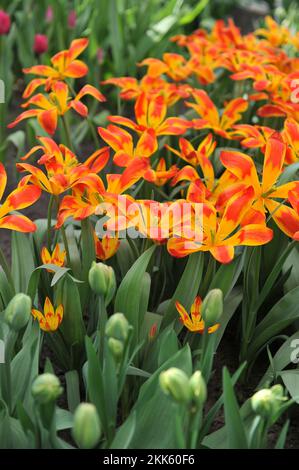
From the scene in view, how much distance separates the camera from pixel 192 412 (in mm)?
986

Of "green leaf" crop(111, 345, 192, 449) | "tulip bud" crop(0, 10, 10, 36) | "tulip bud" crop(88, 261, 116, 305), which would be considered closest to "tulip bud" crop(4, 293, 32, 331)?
"tulip bud" crop(88, 261, 116, 305)

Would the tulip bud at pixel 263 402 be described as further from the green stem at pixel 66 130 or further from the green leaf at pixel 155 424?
the green stem at pixel 66 130

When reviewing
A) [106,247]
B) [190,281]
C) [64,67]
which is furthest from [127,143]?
[64,67]

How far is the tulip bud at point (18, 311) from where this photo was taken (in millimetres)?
1050

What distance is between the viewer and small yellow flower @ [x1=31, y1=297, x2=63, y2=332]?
132 cm

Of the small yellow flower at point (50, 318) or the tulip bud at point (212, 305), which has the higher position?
the tulip bud at point (212, 305)

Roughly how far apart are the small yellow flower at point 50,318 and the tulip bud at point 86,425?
17.0 inches

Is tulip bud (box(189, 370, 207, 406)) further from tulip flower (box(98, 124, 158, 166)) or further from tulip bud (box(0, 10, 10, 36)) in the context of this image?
tulip bud (box(0, 10, 10, 36))

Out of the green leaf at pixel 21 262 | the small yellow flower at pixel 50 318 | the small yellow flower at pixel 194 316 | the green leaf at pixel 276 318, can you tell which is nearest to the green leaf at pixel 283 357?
the green leaf at pixel 276 318

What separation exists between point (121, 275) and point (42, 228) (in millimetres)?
207

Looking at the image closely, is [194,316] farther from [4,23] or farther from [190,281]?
[4,23]

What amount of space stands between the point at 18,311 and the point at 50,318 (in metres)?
0.28

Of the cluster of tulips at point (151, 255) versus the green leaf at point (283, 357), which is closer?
the cluster of tulips at point (151, 255)
